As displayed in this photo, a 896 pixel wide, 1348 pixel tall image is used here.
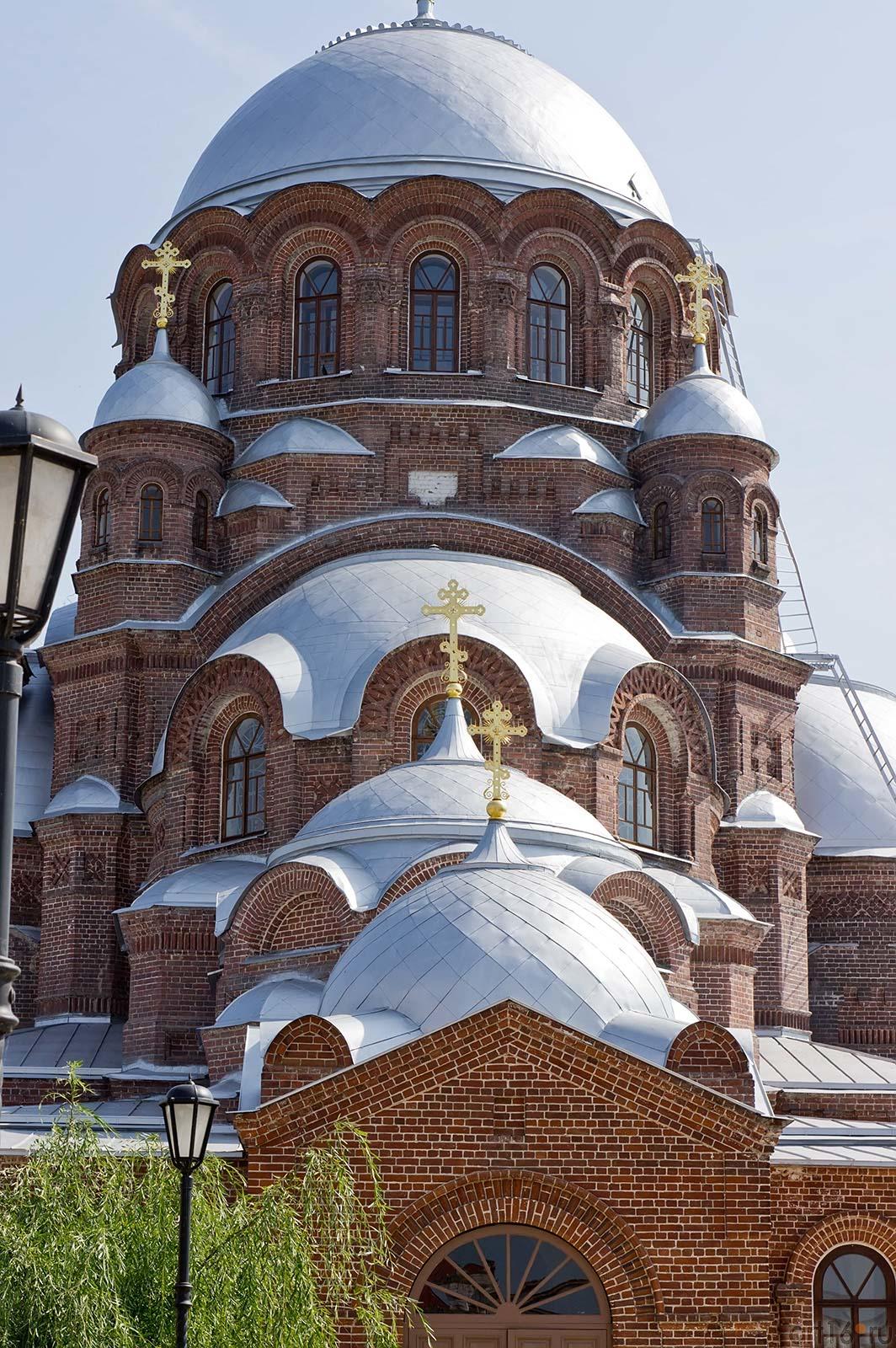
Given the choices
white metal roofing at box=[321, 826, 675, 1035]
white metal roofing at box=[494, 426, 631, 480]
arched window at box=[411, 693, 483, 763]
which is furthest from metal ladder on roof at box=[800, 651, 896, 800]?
white metal roofing at box=[321, 826, 675, 1035]

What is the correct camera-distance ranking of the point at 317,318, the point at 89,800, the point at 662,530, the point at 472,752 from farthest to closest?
the point at 317,318 < the point at 662,530 < the point at 89,800 < the point at 472,752

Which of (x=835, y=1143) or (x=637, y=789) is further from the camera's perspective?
(x=637, y=789)

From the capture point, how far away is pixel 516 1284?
16.7 m

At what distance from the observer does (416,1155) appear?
16.7 meters

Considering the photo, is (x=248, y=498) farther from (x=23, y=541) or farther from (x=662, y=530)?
(x=23, y=541)

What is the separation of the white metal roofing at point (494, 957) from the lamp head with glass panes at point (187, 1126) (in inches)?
244

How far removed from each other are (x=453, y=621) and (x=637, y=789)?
3.26 metres

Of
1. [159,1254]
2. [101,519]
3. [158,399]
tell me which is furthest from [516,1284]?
[158,399]

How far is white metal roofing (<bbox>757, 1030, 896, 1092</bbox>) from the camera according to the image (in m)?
24.4

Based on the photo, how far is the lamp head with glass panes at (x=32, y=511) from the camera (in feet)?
23.5

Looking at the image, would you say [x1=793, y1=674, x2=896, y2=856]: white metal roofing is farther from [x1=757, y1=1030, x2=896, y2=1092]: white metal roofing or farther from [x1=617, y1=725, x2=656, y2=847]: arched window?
[x1=617, y1=725, x2=656, y2=847]: arched window

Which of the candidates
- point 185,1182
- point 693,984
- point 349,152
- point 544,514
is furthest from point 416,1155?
point 349,152

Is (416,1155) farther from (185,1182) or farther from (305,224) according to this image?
(305,224)

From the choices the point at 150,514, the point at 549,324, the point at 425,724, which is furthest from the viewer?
the point at 549,324
